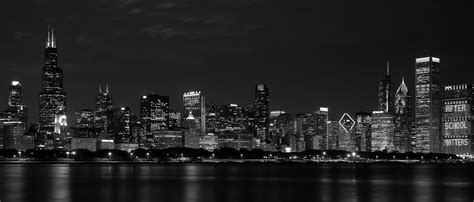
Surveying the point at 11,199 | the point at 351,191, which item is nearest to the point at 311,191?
the point at 351,191

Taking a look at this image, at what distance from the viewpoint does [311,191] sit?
246ft

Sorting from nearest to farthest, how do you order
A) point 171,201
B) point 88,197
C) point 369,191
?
1. point 171,201
2. point 88,197
3. point 369,191

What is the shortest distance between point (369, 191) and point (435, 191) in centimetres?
703

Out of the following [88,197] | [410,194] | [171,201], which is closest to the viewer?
[171,201]

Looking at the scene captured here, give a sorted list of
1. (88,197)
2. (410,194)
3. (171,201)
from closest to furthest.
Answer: (171,201), (88,197), (410,194)

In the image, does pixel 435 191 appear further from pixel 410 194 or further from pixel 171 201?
pixel 171 201

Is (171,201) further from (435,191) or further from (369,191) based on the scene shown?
(435,191)

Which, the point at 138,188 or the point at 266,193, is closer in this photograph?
the point at 266,193

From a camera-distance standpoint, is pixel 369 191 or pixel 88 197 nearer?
pixel 88 197

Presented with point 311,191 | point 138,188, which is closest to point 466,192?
point 311,191

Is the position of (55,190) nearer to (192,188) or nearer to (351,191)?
(192,188)

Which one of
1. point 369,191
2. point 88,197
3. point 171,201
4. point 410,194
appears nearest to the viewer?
point 171,201

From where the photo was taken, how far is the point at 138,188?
7956 centimetres

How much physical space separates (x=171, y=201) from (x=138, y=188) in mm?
18416
